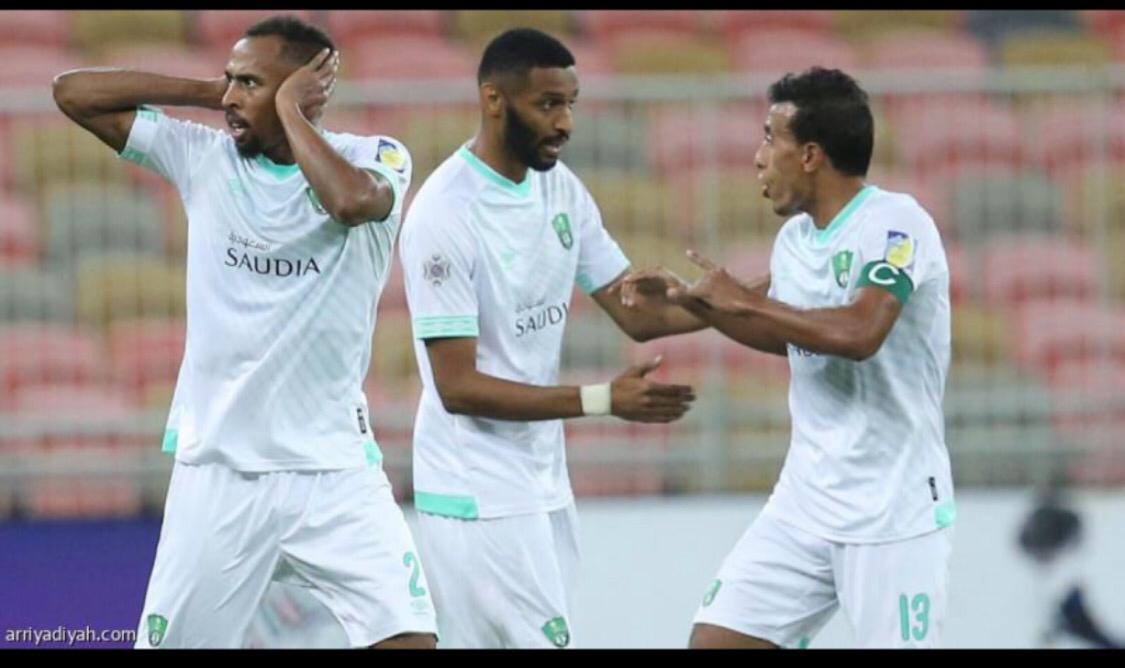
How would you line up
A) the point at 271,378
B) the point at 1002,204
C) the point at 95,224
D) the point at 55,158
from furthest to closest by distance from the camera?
the point at 1002,204 → the point at 55,158 → the point at 95,224 → the point at 271,378

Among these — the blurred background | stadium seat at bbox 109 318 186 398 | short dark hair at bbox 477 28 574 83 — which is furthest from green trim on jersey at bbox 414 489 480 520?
stadium seat at bbox 109 318 186 398

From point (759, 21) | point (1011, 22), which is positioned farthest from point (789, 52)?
point (1011, 22)

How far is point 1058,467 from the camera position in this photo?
9398 mm

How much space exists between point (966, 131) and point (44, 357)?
164 inches

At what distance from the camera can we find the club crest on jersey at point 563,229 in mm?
6758

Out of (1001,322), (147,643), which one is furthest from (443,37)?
(147,643)

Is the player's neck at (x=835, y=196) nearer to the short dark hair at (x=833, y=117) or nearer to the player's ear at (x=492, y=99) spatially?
the short dark hair at (x=833, y=117)

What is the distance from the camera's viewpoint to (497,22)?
46.4ft

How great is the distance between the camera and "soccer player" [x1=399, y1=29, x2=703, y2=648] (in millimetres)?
6465

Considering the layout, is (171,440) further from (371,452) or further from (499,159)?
(499,159)

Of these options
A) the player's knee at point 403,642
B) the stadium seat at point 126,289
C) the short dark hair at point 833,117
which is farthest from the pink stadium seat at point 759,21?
the player's knee at point 403,642

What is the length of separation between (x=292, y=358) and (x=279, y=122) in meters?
0.67

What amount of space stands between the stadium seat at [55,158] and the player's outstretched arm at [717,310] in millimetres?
3767
